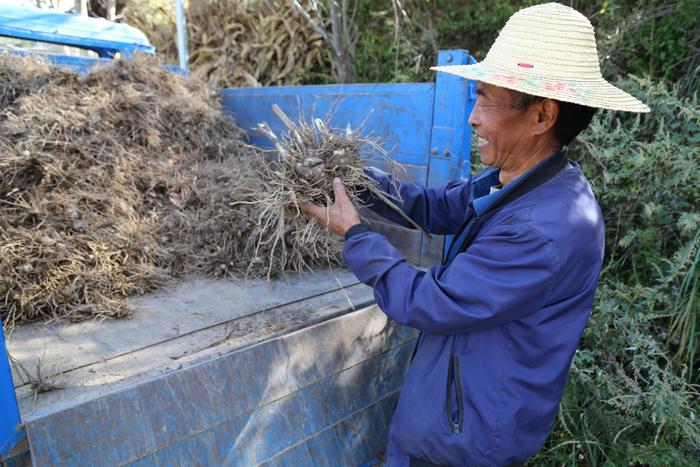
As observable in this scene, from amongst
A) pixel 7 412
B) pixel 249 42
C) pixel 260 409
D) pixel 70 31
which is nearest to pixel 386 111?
pixel 260 409

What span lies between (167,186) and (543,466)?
250 cm

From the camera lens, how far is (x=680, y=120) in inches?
132

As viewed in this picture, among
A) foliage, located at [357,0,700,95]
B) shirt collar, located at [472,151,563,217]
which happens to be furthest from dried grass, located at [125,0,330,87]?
shirt collar, located at [472,151,563,217]

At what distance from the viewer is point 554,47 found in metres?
1.36

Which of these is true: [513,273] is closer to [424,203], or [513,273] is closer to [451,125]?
[424,203]

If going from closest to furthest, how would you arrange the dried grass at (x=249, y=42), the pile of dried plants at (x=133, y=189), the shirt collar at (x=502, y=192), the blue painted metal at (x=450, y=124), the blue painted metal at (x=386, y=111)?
1. the shirt collar at (x=502, y=192)
2. the pile of dried plants at (x=133, y=189)
3. the blue painted metal at (x=450, y=124)
4. the blue painted metal at (x=386, y=111)
5. the dried grass at (x=249, y=42)

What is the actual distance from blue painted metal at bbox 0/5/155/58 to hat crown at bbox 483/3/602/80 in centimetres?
336

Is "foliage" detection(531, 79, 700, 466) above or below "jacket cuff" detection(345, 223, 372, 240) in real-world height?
below

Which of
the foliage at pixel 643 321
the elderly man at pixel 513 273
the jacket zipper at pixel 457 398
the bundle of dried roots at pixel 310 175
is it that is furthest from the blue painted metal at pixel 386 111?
the foliage at pixel 643 321

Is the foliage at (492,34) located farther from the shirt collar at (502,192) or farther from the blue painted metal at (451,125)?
the shirt collar at (502,192)

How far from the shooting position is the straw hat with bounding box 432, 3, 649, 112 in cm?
131

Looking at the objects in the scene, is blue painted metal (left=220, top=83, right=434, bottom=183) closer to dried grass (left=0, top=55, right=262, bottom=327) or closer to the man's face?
dried grass (left=0, top=55, right=262, bottom=327)

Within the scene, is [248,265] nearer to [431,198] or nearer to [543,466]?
[431,198]

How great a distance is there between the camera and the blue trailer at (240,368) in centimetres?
129
